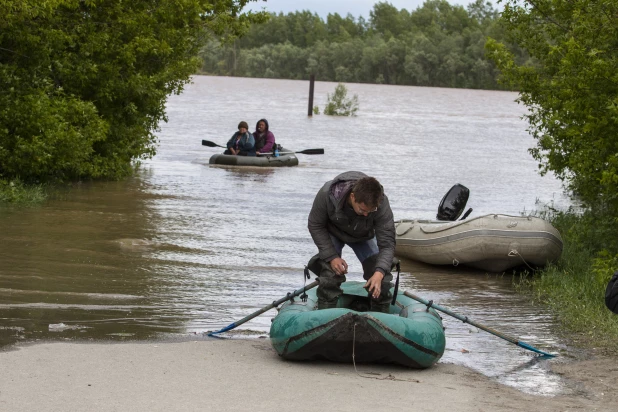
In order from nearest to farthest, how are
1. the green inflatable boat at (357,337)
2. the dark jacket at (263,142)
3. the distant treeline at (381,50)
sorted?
the green inflatable boat at (357,337), the dark jacket at (263,142), the distant treeline at (381,50)

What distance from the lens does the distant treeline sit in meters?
104

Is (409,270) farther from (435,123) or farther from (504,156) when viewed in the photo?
(435,123)

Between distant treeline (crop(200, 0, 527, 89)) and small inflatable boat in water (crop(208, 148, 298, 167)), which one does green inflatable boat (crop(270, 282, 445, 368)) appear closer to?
small inflatable boat in water (crop(208, 148, 298, 167))

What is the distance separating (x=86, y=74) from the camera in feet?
55.9

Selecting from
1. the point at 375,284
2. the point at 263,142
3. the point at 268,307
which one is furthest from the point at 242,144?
the point at 375,284

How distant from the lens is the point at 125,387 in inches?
255

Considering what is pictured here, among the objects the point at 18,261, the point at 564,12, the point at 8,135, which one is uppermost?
the point at 564,12

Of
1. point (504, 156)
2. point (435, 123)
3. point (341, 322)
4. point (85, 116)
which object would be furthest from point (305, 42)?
point (341, 322)

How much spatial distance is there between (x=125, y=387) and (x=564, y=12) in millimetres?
8676

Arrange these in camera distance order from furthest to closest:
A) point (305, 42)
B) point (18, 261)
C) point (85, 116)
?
1. point (305, 42)
2. point (85, 116)
3. point (18, 261)

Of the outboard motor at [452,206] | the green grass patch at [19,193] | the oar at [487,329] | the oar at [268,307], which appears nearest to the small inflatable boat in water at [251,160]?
the green grass patch at [19,193]

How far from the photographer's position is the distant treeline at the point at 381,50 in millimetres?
103500

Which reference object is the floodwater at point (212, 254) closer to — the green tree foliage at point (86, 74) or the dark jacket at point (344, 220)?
the green tree foliage at point (86, 74)

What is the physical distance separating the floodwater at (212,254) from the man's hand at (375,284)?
1000mm
